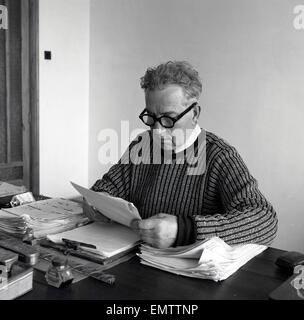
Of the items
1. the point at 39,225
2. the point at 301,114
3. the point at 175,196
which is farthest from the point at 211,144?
the point at 301,114

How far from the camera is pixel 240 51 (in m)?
2.91

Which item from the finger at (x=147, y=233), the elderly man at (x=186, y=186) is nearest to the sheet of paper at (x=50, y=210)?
the elderly man at (x=186, y=186)


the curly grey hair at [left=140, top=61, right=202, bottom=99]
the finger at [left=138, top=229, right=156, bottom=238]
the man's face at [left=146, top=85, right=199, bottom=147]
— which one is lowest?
the finger at [left=138, top=229, right=156, bottom=238]

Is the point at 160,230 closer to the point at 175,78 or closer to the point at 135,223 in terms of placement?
the point at 135,223

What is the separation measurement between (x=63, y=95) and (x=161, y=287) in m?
2.91

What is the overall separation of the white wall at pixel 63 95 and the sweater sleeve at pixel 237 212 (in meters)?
2.39

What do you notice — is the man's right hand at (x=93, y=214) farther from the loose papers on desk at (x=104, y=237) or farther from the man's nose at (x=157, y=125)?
the man's nose at (x=157, y=125)

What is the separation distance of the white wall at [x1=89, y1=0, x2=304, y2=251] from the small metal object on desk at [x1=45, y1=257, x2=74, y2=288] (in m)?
2.12

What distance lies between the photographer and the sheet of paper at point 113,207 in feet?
4.02
